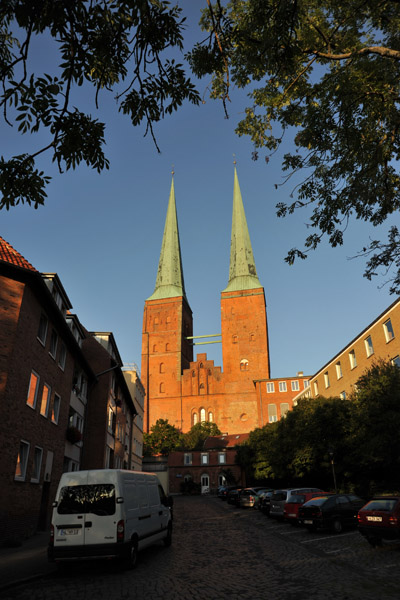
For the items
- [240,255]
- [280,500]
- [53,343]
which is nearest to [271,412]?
[240,255]

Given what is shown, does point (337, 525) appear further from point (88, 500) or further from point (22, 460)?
point (22, 460)

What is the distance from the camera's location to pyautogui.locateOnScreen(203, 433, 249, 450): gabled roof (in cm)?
6800

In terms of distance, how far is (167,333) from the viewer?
92812 mm

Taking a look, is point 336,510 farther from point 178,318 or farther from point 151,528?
point 178,318

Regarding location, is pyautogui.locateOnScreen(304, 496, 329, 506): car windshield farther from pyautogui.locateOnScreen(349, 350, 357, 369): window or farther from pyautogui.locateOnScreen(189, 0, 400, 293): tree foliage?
pyautogui.locateOnScreen(349, 350, 357, 369): window

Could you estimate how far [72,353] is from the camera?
73.3 feet

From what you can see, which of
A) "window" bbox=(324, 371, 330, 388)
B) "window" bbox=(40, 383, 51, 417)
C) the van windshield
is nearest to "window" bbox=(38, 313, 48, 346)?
"window" bbox=(40, 383, 51, 417)

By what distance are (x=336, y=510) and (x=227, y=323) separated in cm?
7437

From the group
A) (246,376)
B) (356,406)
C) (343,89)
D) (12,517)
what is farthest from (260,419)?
(343,89)

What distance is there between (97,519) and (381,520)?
746cm

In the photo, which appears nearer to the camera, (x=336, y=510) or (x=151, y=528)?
(x=151, y=528)

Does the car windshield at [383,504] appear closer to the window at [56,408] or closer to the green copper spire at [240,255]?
the window at [56,408]

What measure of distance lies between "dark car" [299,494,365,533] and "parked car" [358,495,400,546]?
11.8 feet

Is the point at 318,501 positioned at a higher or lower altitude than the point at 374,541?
higher
